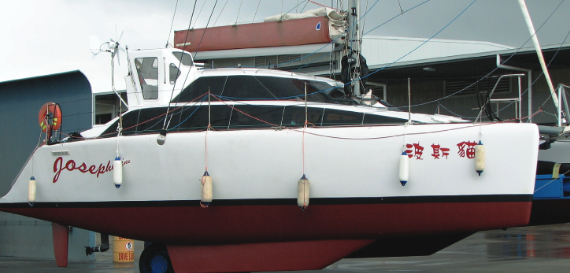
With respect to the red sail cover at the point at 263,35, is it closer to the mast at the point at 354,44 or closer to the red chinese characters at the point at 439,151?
the mast at the point at 354,44

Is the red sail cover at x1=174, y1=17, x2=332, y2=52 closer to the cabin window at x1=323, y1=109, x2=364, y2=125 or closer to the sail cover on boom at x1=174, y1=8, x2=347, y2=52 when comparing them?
the sail cover on boom at x1=174, y1=8, x2=347, y2=52

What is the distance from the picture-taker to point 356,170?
6.20 meters

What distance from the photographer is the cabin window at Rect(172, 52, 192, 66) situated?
825 centimetres

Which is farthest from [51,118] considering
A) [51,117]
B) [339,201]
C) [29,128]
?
[29,128]

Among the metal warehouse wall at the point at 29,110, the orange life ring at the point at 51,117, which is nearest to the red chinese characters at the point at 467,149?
the orange life ring at the point at 51,117

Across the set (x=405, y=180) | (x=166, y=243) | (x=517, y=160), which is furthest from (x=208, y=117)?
(x=517, y=160)

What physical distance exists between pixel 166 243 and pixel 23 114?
8.04 meters

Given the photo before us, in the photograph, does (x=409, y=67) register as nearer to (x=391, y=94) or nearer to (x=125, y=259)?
(x=391, y=94)

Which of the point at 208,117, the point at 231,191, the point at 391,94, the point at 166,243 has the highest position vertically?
the point at 391,94

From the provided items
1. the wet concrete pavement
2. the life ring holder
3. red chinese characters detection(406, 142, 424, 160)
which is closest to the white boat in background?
red chinese characters detection(406, 142, 424, 160)

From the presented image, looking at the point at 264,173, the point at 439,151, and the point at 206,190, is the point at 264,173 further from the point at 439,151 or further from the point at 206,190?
the point at 439,151

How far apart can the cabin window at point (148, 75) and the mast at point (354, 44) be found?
270 cm

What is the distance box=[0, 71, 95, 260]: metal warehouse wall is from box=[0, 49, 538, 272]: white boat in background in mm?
4646

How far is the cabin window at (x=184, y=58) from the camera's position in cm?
825
